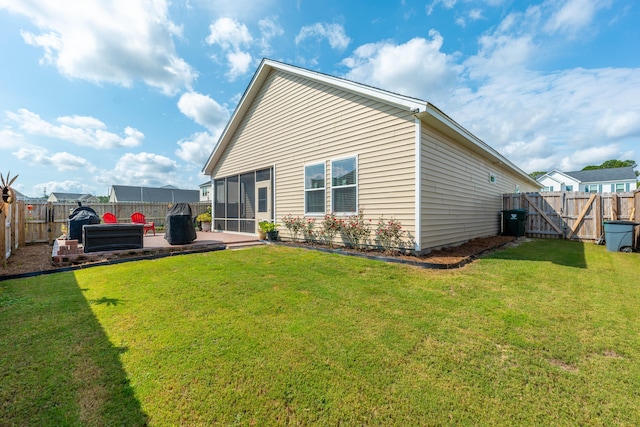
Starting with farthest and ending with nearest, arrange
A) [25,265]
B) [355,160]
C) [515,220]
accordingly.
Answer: [515,220]
[355,160]
[25,265]

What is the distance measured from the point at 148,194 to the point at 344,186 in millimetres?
43301

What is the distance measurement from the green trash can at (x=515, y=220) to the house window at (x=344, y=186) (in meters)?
7.24

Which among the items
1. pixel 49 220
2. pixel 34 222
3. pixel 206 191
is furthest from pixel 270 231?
pixel 206 191

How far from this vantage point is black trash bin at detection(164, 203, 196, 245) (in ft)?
23.6

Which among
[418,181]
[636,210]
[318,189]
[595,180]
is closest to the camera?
[418,181]

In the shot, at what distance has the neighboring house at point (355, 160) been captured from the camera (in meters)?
5.64

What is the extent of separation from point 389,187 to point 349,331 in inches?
159

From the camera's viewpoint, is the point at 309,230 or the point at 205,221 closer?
the point at 309,230

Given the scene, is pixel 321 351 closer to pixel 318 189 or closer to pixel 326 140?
pixel 318 189

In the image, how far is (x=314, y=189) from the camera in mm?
7562

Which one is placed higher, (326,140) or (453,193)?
(326,140)

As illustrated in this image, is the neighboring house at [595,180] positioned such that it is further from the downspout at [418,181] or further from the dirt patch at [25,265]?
the dirt patch at [25,265]

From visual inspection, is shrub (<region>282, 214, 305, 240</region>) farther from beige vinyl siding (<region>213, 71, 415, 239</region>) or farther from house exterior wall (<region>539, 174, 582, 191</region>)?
house exterior wall (<region>539, 174, 582, 191</region>)

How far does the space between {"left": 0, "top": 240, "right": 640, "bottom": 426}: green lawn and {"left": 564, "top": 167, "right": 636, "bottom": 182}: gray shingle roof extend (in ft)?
133
